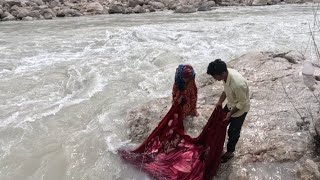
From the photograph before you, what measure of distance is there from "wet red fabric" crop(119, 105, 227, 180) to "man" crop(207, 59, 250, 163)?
0.39 ft

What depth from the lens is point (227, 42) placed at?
11680mm

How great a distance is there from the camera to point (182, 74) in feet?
16.8

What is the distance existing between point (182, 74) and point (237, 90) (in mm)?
1196

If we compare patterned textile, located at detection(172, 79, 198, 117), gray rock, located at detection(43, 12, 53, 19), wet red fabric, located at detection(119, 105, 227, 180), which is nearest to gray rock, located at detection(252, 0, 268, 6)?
gray rock, located at detection(43, 12, 53, 19)

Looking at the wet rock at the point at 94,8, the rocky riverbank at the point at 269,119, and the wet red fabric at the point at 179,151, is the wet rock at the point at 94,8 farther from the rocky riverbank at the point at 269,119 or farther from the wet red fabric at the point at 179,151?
the wet red fabric at the point at 179,151

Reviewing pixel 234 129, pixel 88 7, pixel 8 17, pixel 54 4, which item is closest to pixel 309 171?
pixel 234 129

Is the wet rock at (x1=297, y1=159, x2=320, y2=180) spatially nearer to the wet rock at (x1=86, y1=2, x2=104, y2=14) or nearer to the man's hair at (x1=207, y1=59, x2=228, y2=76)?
the man's hair at (x1=207, y1=59, x2=228, y2=76)

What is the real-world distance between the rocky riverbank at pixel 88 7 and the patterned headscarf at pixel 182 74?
16490 mm

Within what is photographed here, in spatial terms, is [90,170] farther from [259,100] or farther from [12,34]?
[12,34]

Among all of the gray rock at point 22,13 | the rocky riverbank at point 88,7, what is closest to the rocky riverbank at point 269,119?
Result: the rocky riverbank at point 88,7

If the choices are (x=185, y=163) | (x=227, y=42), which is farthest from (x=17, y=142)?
(x=227, y=42)

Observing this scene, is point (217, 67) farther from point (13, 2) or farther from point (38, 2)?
point (38, 2)

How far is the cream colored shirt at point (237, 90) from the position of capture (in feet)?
13.3

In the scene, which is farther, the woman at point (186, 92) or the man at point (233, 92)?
the woman at point (186, 92)
